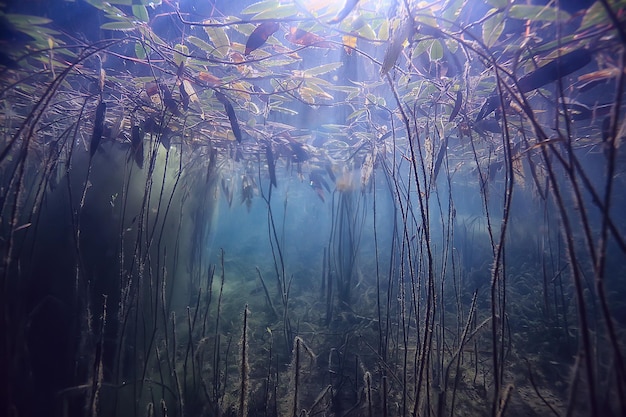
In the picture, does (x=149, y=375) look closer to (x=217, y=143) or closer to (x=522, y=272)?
(x=217, y=143)

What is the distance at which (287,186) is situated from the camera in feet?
18.9

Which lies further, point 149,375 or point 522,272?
point 522,272

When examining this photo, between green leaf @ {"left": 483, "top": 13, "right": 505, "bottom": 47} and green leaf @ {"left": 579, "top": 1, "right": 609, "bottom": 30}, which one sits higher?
green leaf @ {"left": 483, "top": 13, "right": 505, "bottom": 47}

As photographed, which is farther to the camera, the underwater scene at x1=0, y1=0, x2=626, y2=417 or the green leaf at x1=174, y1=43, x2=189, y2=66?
the green leaf at x1=174, y1=43, x2=189, y2=66

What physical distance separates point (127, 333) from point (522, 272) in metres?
14.0

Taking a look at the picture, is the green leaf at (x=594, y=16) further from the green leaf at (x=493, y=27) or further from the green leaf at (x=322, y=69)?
the green leaf at (x=322, y=69)

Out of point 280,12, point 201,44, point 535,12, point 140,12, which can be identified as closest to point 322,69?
point 280,12

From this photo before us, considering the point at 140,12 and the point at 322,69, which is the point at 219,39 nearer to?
the point at 140,12

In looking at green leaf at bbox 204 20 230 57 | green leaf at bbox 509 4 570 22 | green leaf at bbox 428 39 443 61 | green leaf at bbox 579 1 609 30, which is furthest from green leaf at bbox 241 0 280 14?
green leaf at bbox 579 1 609 30

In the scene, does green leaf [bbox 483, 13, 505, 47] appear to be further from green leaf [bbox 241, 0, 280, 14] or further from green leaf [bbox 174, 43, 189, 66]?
green leaf [bbox 174, 43, 189, 66]

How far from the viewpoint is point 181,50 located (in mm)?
3150

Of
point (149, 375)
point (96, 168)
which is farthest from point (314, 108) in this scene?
point (149, 375)

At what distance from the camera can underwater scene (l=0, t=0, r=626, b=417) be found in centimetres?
174

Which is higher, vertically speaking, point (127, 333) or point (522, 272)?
point (522, 272)
